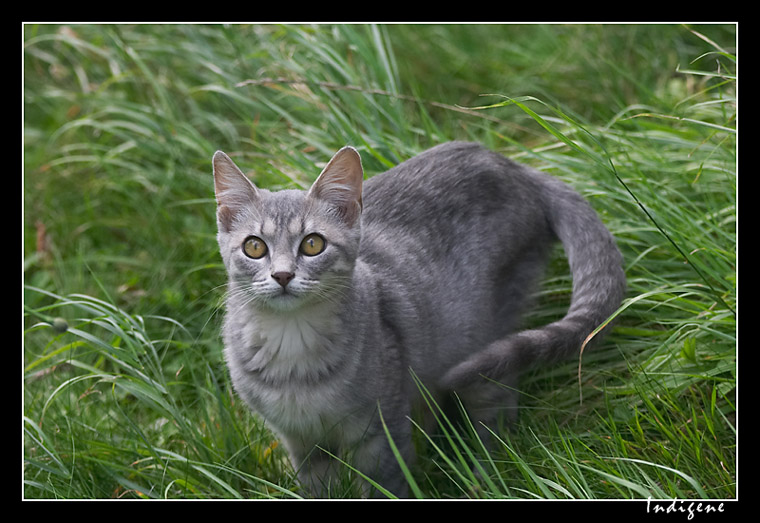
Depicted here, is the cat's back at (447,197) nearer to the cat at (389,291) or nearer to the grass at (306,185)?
the cat at (389,291)

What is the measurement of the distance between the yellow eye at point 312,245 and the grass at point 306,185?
0.57m

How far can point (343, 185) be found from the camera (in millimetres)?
→ 2750

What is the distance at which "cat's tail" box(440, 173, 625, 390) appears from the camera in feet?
8.67

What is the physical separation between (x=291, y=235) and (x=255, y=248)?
13 centimetres

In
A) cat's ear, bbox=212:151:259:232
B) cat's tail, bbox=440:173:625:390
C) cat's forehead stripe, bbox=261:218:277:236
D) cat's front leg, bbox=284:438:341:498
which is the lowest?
cat's front leg, bbox=284:438:341:498

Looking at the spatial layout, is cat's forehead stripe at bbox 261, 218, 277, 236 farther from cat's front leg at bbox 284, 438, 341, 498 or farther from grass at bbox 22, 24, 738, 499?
cat's front leg at bbox 284, 438, 341, 498

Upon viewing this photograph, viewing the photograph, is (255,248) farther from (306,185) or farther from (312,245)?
(306,185)

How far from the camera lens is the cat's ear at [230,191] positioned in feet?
9.02

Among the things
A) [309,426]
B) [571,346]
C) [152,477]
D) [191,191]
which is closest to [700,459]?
[571,346]

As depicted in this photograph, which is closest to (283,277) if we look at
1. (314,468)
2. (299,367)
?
(299,367)

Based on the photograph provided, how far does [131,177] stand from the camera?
4695 mm

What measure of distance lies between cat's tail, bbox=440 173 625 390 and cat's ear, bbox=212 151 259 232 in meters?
0.92

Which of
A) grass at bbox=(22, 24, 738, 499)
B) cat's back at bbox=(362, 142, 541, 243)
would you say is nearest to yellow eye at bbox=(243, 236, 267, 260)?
grass at bbox=(22, 24, 738, 499)

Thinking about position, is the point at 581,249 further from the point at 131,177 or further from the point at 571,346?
the point at 131,177
